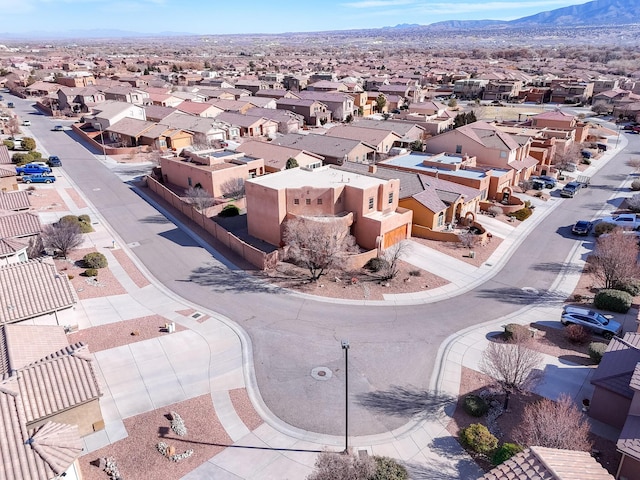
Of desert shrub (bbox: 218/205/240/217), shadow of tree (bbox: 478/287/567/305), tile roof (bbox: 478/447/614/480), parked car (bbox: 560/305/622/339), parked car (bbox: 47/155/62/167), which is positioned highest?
tile roof (bbox: 478/447/614/480)

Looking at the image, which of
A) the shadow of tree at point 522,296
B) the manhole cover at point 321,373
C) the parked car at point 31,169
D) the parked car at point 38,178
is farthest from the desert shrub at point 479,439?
the parked car at point 31,169

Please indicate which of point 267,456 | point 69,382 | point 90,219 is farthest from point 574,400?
point 90,219

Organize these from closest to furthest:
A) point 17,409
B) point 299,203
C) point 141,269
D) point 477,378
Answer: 1. point 17,409
2. point 477,378
3. point 141,269
4. point 299,203

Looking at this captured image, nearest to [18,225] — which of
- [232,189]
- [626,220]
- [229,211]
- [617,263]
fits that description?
[229,211]

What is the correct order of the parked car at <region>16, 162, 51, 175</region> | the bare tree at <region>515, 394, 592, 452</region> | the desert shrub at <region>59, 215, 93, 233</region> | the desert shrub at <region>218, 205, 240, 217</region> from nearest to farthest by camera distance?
1. the bare tree at <region>515, 394, 592, 452</region>
2. the desert shrub at <region>59, 215, 93, 233</region>
3. the desert shrub at <region>218, 205, 240, 217</region>
4. the parked car at <region>16, 162, 51, 175</region>

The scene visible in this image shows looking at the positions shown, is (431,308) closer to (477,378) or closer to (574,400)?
(477,378)

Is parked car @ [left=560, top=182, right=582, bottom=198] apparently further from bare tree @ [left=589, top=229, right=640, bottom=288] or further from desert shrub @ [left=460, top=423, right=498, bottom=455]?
desert shrub @ [left=460, top=423, right=498, bottom=455]

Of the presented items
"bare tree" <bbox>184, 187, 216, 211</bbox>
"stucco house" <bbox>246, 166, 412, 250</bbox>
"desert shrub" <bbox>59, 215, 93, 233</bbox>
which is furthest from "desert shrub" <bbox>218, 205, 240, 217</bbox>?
"desert shrub" <bbox>59, 215, 93, 233</bbox>
